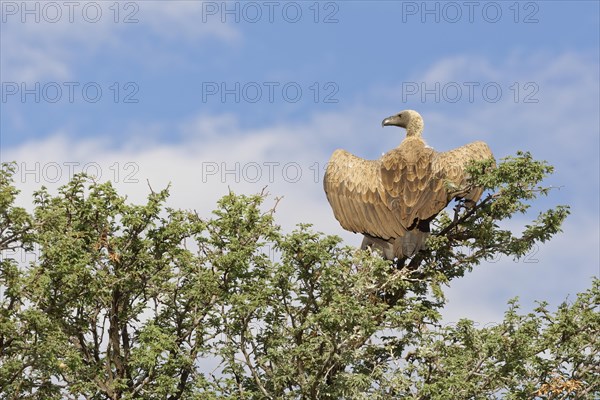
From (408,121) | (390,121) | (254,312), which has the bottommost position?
(254,312)

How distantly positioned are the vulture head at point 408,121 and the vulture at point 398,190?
68.8 inches

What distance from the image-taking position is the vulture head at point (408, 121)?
23.1 m

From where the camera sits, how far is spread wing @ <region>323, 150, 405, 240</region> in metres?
18.4

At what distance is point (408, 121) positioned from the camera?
77.3 feet

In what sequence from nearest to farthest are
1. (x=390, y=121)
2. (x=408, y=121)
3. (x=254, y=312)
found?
1. (x=254, y=312)
2. (x=408, y=121)
3. (x=390, y=121)

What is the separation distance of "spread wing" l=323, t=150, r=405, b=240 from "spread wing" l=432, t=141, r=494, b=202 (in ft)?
3.51

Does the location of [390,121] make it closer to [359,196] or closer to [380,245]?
[359,196]

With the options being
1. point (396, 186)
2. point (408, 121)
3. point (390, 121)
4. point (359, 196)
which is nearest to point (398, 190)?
point (396, 186)

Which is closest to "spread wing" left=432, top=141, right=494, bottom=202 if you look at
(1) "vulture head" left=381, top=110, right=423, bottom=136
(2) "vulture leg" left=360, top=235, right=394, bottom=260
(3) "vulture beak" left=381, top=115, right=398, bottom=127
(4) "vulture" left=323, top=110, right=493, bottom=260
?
(4) "vulture" left=323, top=110, right=493, bottom=260

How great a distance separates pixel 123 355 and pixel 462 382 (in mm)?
5391

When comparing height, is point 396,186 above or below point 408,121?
below

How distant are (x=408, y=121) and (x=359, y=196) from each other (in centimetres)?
464

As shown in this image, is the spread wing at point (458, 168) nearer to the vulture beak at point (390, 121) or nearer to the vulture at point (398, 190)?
the vulture at point (398, 190)

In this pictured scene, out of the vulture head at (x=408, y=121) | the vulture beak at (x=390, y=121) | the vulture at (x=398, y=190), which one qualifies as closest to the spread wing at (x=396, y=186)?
the vulture at (x=398, y=190)
